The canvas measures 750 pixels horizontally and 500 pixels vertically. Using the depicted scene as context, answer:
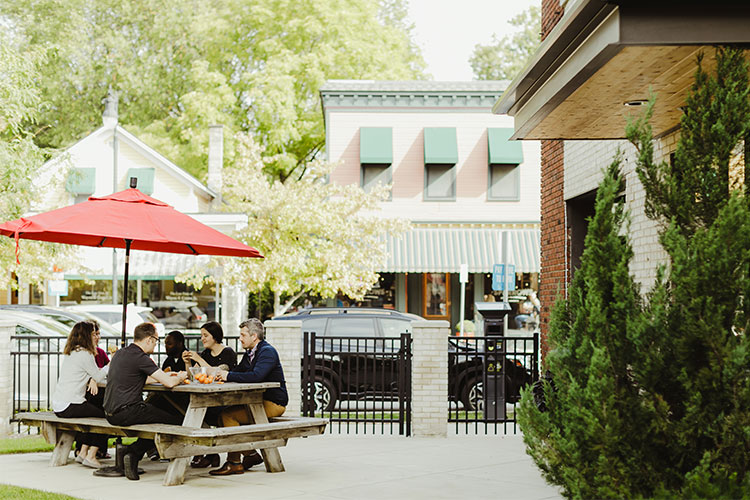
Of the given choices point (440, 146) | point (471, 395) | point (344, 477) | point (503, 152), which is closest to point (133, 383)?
point (344, 477)

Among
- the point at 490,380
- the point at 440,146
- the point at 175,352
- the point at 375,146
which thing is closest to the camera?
the point at 175,352

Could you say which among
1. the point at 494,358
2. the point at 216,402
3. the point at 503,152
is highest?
the point at 503,152

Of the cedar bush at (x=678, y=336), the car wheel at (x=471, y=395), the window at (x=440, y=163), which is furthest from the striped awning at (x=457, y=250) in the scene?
the cedar bush at (x=678, y=336)

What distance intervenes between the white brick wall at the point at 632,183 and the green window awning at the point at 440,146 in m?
17.7

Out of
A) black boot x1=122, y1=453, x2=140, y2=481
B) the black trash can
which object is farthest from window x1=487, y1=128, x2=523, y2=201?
black boot x1=122, y1=453, x2=140, y2=481

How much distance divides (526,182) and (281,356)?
65.9 ft

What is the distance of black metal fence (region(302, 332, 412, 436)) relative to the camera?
41.1 feet

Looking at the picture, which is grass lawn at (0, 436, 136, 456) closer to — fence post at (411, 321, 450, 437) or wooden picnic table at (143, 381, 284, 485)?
wooden picnic table at (143, 381, 284, 485)

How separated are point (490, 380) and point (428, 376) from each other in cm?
158

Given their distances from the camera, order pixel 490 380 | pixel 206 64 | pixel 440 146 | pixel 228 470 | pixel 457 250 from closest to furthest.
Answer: pixel 228 470 → pixel 490 380 → pixel 457 250 → pixel 440 146 → pixel 206 64

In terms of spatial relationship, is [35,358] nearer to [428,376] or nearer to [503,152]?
[428,376]

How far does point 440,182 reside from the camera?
30875 mm

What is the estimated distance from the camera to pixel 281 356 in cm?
1259

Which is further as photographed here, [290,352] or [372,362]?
[372,362]
